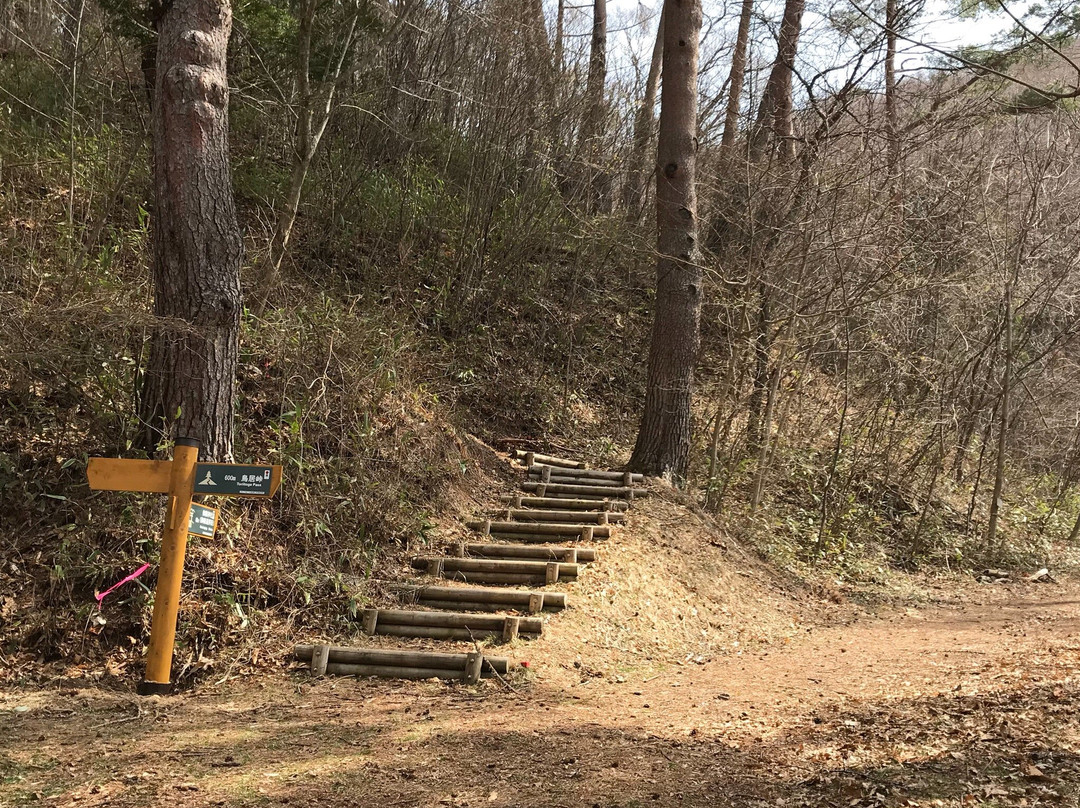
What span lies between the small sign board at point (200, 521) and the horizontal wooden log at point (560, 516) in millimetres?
3875

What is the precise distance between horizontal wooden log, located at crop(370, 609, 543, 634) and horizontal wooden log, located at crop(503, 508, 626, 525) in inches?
87.8

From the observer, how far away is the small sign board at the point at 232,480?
4953 mm

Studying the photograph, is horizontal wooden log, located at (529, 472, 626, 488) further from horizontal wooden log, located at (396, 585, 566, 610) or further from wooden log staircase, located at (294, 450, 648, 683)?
horizontal wooden log, located at (396, 585, 566, 610)

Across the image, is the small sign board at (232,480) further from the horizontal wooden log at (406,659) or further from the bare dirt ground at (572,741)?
the horizontal wooden log at (406,659)

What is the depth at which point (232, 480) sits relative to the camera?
195 inches

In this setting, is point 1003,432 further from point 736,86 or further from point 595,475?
point 736,86

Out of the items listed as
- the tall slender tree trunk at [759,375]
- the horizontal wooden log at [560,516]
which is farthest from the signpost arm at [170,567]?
the tall slender tree trunk at [759,375]

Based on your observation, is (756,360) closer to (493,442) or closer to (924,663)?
(493,442)

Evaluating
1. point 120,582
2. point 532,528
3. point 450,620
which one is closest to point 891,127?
point 532,528

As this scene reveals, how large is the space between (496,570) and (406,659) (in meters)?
1.69

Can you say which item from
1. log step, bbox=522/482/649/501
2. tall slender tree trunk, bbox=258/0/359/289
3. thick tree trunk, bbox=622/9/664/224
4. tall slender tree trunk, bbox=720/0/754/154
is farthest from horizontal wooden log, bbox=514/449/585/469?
tall slender tree trunk, bbox=720/0/754/154

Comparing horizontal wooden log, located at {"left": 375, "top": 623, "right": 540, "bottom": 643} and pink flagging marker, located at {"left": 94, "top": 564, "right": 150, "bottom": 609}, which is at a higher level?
pink flagging marker, located at {"left": 94, "top": 564, "right": 150, "bottom": 609}

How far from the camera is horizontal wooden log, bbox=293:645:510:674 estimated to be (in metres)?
5.62

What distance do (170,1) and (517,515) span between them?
5.69 meters
